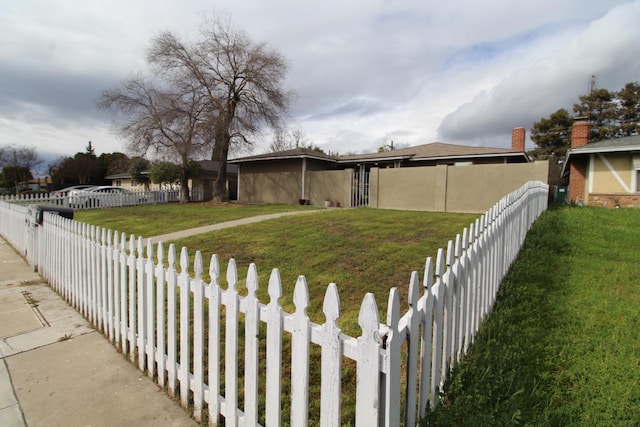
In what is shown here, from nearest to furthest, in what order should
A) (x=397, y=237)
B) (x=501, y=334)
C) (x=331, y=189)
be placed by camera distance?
(x=501, y=334) < (x=397, y=237) < (x=331, y=189)

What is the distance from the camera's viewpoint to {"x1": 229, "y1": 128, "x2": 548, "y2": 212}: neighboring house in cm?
1359

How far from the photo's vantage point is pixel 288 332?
2641mm

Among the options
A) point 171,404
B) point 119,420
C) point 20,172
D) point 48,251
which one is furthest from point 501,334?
point 20,172

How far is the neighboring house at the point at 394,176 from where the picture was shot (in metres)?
13.6

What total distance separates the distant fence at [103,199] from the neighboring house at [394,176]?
6.01m

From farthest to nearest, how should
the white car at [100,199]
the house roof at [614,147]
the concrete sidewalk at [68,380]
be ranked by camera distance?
the white car at [100,199] → the house roof at [614,147] → the concrete sidewalk at [68,380]

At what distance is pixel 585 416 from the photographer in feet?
6.74

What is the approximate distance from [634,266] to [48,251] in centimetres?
860

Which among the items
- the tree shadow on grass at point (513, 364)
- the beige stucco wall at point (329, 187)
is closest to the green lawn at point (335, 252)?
the tree shadow on grass at point (513, 364)

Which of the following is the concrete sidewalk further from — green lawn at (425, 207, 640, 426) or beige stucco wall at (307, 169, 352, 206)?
beige stucco wall at (307, 169, 352, 206)

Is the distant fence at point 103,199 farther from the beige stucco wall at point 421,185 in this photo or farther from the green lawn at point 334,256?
the green lawn at point 334,256

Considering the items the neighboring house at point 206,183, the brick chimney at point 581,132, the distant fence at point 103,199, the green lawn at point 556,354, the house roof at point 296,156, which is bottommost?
the green lawn at point 556,354

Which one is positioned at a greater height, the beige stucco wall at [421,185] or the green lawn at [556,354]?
the beige stucco wall at [421,185]

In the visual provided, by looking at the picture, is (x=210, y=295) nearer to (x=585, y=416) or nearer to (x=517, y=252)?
(x=585, y=416)
